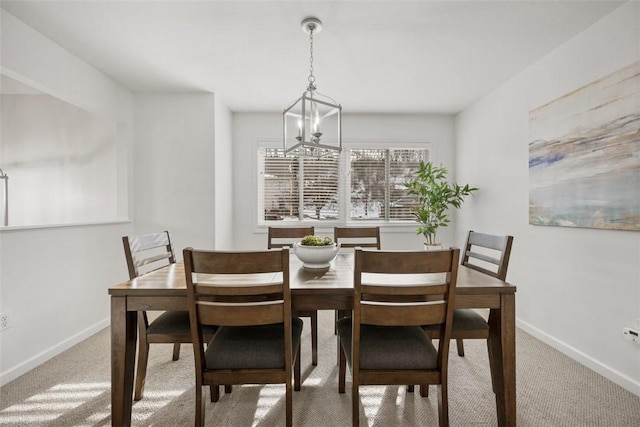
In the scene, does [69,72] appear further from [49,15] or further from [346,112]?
[346,112]

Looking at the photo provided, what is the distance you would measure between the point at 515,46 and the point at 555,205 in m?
1.32

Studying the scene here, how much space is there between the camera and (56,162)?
134 inches

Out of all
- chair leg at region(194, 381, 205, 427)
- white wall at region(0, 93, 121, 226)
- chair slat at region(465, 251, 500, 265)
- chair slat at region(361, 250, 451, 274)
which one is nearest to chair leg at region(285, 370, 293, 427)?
chair leg at region(194, 381, 205, 427)

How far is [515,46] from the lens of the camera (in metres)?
2.62

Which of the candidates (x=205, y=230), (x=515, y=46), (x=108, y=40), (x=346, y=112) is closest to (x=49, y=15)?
(x=108, y=40)

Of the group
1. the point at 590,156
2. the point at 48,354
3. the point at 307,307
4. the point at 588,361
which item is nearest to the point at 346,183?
the point at 590,156

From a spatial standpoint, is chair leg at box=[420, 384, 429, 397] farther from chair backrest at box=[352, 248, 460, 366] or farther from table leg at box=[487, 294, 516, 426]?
chair backrest at box=[352, 248, 460, 366]

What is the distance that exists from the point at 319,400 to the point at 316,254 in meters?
0.84

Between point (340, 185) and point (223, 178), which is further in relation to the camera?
point (340, 185)

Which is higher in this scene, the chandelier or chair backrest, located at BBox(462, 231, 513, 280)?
the chandelier

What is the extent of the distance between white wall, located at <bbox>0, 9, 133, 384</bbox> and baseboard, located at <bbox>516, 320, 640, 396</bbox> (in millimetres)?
3923

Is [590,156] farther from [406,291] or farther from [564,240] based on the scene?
[406,291]

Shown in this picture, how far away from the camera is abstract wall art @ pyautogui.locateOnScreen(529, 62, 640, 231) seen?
81.4 inches

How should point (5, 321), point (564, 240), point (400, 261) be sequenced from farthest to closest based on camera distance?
point (564, 240) < point (5, 321) < point (400, 261)
